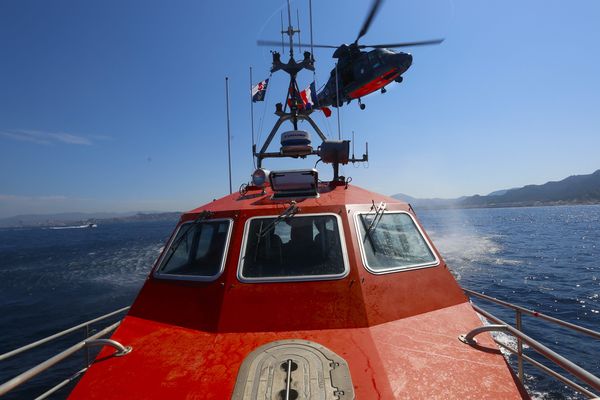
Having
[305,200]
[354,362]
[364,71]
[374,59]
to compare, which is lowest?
[354,362]

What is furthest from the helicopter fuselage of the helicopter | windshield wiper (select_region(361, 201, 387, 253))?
windshield wiper (select_region(361, 201, 387, 253))

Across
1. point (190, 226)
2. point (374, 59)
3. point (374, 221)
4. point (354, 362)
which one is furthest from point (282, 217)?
point (374, 59)

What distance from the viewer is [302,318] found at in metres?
3.35

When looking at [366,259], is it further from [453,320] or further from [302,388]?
[302,388]

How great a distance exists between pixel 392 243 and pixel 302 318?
5.58 feet

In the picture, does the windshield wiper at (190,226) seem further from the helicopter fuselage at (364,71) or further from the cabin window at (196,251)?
the helicopter fuselage at (364,71)

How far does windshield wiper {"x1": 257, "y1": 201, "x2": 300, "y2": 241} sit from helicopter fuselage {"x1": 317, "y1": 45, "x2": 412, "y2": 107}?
56.0 ft

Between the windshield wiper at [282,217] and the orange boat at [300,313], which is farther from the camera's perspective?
the windshield wiper at [282,217]

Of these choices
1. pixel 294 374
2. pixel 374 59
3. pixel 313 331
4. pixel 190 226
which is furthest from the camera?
pixel 374 59

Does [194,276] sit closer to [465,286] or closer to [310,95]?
[310,95]

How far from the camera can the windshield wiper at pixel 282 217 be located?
4109mm

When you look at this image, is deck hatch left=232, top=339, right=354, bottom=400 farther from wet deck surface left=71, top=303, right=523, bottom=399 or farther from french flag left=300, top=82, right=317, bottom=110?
french flag left=300, top=82, right=317, bottom=110

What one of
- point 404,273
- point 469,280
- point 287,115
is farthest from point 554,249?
point 404,273

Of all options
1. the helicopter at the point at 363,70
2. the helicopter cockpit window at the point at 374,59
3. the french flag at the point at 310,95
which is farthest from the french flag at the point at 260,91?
the helicopter cockpit window at the point at 374,59
